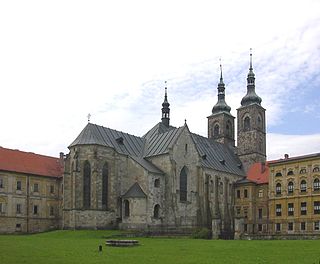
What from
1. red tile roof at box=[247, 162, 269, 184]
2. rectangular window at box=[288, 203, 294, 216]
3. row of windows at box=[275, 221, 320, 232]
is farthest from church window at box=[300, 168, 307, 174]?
red tile roof at box=[247, 162, 269, 184]

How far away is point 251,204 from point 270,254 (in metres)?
58.3

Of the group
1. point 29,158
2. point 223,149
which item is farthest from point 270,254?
point 223,149

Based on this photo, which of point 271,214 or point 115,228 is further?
point 271,214

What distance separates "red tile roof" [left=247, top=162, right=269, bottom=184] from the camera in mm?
88562

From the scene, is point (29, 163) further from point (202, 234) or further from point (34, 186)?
point (202, 234)

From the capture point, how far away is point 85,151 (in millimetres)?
73500

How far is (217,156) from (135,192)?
Result: 981 inches

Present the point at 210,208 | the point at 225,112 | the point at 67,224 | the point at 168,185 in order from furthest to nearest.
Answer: the point at 225,112 < the point at 210,208 < the point at 168,185 < the point at 67,224

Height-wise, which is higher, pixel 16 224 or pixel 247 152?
pixel 247 152

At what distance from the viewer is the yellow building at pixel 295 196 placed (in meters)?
75.5

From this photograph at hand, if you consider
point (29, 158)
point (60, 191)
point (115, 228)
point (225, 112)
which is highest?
point (225, 112)

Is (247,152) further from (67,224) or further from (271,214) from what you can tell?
(67,224)

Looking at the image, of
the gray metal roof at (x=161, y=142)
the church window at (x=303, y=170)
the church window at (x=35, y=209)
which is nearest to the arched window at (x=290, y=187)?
the church window at (x=303, y=170)

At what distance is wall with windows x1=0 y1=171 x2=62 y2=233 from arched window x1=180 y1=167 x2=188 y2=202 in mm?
19415
